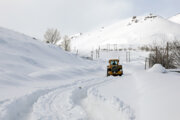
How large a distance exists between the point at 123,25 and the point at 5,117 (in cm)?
9188

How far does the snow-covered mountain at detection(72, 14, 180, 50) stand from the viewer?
71431 mm

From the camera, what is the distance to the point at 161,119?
332 centimetres

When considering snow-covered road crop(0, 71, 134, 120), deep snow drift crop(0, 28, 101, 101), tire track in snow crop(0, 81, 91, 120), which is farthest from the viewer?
deep snow drift crop(0, 28, 101, 101)

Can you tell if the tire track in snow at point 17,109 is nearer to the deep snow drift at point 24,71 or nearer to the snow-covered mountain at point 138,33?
the deep snow drift at point 24,71

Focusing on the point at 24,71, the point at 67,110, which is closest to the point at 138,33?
the point at 24,71

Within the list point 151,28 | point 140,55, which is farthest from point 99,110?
point 151,28

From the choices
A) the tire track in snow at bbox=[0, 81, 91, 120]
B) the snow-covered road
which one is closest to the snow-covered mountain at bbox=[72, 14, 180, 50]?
the tire track in snow at bbox=[0, 81, 91, 120]

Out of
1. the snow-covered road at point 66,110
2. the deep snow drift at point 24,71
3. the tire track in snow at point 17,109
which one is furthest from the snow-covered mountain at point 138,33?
the snow-covered road at point 66,110

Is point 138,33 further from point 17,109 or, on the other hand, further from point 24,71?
point 17,109

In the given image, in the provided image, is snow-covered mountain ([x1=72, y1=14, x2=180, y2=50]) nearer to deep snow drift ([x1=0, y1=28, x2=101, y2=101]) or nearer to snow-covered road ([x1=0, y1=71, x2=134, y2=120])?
deep snow drift ([x1=0, y1=28, x2=101, y2=101])

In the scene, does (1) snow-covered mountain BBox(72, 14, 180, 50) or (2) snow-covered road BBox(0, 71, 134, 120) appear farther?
(1) snow-covered mountain BBox(72, 14, 180, 50)

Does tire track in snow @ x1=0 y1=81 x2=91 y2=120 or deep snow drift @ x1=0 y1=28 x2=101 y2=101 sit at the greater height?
deep snow drift @ x1=0 y1=28 x2=101 y2=101

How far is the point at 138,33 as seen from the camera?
78.1m

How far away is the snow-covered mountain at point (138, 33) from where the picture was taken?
7143 cm
